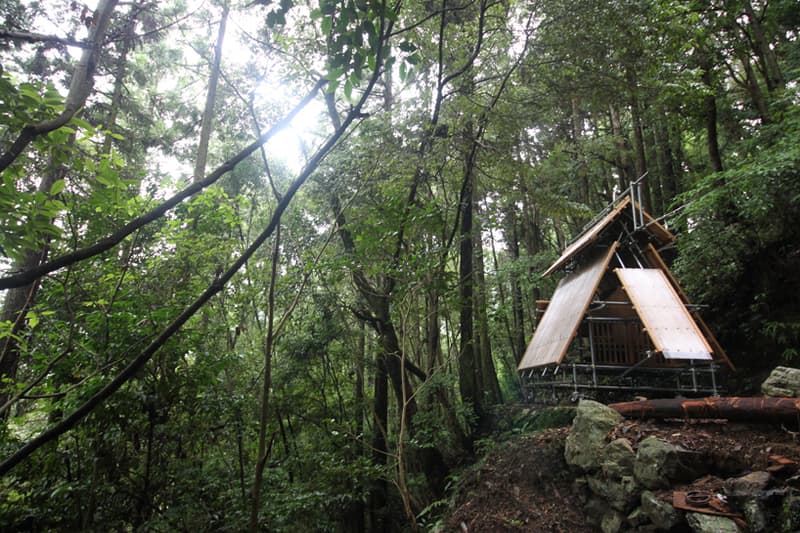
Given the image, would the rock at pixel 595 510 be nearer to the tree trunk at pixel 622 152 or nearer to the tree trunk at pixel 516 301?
the tree trunk at pixel 516 301

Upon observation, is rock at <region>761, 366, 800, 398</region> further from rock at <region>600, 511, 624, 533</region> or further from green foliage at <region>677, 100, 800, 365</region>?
green foliage at <region>677, 100, 800, 365</region>

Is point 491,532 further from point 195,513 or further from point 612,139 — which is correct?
point 612,139

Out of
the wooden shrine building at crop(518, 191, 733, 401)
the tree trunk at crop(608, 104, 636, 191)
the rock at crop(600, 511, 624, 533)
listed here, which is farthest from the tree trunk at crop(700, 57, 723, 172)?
the rock at crop(600, 511, 624, 533)

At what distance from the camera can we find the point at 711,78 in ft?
25.9

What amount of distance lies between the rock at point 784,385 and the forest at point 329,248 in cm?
228

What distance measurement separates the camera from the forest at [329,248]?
159 inches

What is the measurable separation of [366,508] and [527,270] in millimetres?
6447

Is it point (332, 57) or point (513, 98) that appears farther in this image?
point (513, 98)

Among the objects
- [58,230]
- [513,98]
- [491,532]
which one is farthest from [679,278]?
[58,230]

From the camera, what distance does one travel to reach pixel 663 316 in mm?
4355

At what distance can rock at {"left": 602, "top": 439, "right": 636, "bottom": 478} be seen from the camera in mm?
3562

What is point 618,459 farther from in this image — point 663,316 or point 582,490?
point 663,316

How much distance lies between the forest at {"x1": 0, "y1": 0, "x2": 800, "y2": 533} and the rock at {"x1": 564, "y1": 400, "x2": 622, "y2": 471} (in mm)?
2112

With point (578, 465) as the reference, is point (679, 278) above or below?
above
